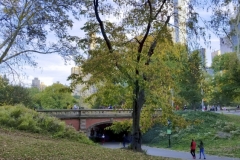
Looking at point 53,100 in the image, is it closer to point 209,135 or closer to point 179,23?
point 209,135

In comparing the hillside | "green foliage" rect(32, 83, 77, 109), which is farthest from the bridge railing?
"green foliage" rect(32, 83, 77, 109)

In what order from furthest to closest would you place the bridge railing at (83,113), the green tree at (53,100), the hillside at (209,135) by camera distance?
the green tree at (53,100)
the bridge railing at (83,113)
the hillside at (209,135)

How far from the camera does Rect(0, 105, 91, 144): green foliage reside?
17.9 meters

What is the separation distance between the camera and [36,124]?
1853 cm

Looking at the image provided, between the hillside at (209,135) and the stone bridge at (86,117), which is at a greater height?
the stone bridge at (86,117)

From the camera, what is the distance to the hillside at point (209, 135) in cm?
2717

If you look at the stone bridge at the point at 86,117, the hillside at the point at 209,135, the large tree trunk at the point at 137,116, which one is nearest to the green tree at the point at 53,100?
the stone bridge at the point at 86,117

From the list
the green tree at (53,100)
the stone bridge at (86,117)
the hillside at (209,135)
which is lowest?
the hillside at (209,135)

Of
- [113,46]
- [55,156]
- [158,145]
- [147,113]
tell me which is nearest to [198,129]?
[158,145]

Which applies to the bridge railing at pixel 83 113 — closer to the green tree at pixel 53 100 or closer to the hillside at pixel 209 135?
the hillside at pixel 209 135

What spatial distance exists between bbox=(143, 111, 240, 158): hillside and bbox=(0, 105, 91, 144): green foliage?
41.3 ft

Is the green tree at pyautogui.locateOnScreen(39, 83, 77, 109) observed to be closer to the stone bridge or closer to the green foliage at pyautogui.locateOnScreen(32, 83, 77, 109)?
the green foliage at pyautogui.locateOnScreen(32, 83, 77, 109)

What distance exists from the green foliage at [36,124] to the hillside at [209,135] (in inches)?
496

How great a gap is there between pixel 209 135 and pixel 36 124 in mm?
20029
